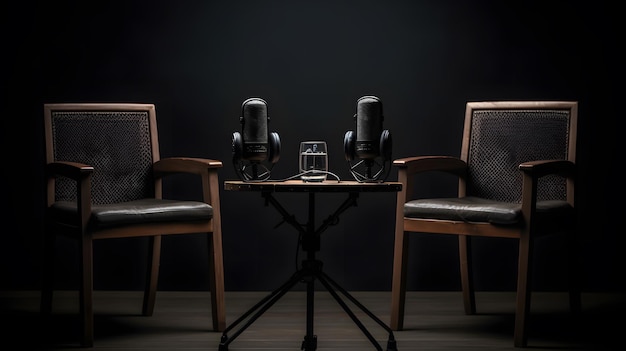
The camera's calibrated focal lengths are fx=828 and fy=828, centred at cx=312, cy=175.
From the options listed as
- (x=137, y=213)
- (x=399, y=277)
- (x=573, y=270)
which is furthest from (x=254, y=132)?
(x=573, y=270)

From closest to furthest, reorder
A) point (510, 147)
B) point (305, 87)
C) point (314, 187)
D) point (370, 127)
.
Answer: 1. point (314, 187)
2. point (370, 127)
3. point (510, 147)
4. point (305, 87)

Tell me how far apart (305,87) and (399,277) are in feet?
4.49

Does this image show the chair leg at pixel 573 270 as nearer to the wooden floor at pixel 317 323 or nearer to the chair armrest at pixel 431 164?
the wooden floor at pixel 317 323

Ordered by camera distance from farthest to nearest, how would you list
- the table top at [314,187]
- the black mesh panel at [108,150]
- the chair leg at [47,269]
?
the black mesh panel at [108,150] → the chair leg at [47,269] → the table top at [314,187]

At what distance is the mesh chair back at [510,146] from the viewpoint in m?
3.85

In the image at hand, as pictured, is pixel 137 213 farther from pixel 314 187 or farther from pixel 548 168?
pixel 548 168

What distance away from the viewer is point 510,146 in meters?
3.94

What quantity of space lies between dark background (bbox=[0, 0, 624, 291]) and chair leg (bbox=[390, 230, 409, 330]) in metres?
0.93

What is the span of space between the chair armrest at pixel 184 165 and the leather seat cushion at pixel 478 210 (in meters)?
0.85

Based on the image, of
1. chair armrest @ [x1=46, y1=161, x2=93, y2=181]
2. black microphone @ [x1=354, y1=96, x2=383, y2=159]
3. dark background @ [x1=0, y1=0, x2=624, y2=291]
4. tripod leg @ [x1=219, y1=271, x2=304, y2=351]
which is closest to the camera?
tripod leg @ [x1=219, y1=271, x2=304, y2=351]

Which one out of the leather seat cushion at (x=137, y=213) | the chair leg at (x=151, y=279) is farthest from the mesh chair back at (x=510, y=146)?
the chair leg at (x=151, y=279)

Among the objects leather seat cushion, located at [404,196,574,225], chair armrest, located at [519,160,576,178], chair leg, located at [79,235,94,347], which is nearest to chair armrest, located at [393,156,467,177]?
leather seat cushion, located at [404,196,574,225]

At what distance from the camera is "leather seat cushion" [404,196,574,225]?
322cm

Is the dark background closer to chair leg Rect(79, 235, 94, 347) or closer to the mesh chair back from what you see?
the mesh chair back
